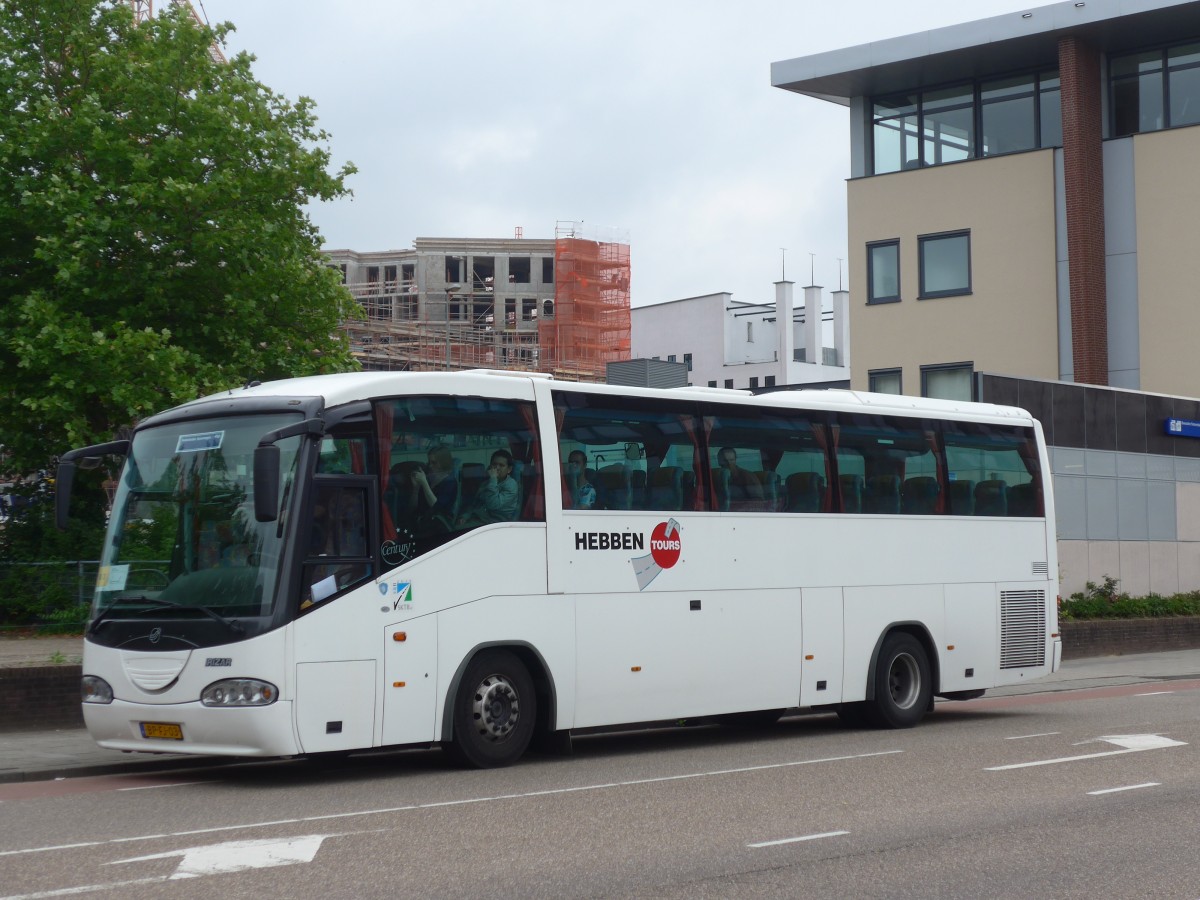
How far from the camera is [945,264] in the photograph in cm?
4016

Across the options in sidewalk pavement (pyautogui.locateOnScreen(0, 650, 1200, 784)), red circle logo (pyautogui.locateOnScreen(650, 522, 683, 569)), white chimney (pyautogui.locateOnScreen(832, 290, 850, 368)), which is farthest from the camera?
white chimney (pyautogui.locateOnScreen(832, 290, 850, 368))

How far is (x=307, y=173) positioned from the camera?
90.8ft

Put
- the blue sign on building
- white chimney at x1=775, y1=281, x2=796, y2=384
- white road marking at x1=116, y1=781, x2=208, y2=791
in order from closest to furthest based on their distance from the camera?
white road marking at x1=116, y1=781, x2=208, y2=791 → the blue sign on building → white chimney at x1=775, y1=281, x2=796, y2=384

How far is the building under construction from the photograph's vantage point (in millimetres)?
94188

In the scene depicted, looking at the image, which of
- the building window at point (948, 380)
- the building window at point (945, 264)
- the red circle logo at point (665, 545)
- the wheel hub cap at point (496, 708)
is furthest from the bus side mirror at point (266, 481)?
the building window at point (945, 264)

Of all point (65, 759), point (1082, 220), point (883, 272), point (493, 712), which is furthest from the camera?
point (883, 272)

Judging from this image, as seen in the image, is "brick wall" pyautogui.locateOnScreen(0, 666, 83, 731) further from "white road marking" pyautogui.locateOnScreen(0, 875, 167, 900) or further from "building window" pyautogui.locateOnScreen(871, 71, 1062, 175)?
"building window" pyautogui.locateOnScreen(871, 71, 1062, 175)

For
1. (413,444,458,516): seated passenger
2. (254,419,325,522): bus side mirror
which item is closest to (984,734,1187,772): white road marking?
(413,444,458,516): seated passenger

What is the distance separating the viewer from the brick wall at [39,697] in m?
15.8

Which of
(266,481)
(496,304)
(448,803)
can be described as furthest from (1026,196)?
(496,304)

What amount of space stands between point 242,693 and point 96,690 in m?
1.51

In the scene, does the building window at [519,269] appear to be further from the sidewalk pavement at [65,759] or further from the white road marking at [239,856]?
the white road marking at [239,856]

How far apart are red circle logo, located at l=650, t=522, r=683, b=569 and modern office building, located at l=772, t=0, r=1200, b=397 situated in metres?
25.2

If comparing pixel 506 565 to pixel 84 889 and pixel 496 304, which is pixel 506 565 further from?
pixel 496 304
